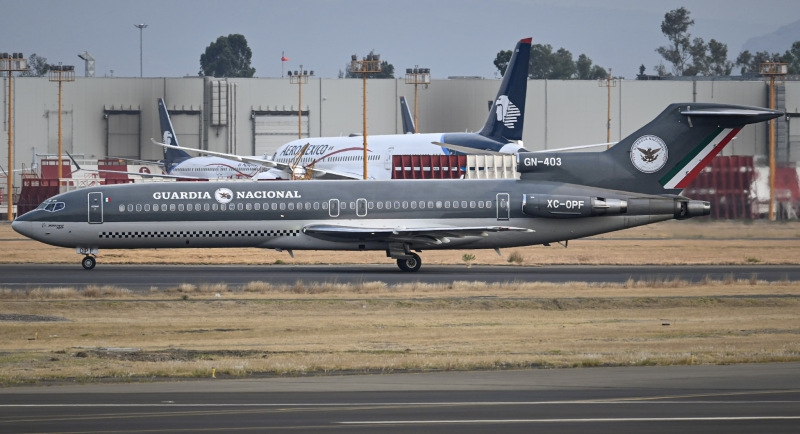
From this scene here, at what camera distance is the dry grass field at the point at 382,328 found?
18859 millimetres

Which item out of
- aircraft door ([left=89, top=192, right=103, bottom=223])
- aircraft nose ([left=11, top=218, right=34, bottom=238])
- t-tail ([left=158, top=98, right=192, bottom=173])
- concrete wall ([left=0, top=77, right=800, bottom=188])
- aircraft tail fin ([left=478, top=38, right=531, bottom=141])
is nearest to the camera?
aircraft door ([left=89, top=192, right=103, bottom=223])

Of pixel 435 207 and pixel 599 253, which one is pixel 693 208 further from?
pixel 435 207

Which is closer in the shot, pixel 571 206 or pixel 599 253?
pixel 571 206

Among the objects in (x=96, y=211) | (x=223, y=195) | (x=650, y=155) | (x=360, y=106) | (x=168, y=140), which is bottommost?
(x=96, y=211)

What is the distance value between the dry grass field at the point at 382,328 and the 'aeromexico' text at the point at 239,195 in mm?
6857

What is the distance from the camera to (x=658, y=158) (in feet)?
125

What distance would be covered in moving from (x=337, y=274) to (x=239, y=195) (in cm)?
505

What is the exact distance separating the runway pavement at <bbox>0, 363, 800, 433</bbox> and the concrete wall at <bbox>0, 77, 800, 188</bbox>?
93447 mm

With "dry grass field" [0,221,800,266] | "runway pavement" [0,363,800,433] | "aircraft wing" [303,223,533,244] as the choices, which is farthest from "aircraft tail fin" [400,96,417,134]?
"runway pavement" [0,363,800,433]

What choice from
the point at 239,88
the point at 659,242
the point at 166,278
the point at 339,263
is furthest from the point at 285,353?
the point at 239,88

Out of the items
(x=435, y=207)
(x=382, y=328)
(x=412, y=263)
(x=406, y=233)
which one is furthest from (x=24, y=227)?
(x=382, y=328)

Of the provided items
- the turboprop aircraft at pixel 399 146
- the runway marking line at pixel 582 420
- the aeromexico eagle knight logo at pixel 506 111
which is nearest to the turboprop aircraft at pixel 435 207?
the runway marking line at pixel 582 420

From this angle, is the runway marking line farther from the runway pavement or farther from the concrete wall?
the concrete wall

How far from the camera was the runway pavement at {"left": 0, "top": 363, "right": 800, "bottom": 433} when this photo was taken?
13141 mm
